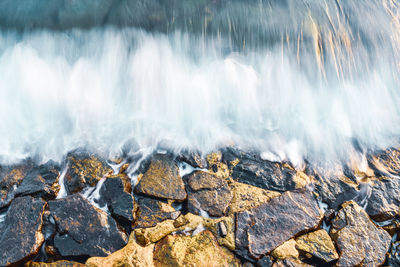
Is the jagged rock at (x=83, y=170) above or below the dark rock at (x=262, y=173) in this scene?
below

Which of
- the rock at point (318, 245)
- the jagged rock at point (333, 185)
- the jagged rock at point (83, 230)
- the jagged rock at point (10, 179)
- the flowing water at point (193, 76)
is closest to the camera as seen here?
the jagged rock at point (83, 230)

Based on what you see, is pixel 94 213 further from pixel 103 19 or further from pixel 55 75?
pixel 103 19

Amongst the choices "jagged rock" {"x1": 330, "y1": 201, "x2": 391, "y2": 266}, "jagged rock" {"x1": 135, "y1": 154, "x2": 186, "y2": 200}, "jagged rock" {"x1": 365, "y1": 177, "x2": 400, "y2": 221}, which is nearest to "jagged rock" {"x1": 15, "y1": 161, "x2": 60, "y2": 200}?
"jagged rock" {"x1": 135, "y1": 154, "x2": 186, "y2": 200}

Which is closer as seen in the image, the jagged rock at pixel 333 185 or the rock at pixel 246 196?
the rock at pixel 246 196

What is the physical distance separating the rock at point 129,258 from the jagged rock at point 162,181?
1.59 feet

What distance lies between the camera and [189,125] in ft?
11.1

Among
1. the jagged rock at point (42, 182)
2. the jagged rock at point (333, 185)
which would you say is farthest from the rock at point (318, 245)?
the jagged rock at point (42, 182)

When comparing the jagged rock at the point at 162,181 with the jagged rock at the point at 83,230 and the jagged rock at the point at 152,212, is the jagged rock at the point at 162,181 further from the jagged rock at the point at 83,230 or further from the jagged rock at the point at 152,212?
the jagged rock at the point at 83,230

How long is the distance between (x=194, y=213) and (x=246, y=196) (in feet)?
1.82

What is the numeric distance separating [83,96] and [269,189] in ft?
8.45

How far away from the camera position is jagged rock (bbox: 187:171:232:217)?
2.46m

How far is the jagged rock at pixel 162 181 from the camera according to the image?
2.51 metres

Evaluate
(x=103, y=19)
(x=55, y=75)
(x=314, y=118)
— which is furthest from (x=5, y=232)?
(x=314, y=118)

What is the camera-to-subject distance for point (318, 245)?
7.48 ft
